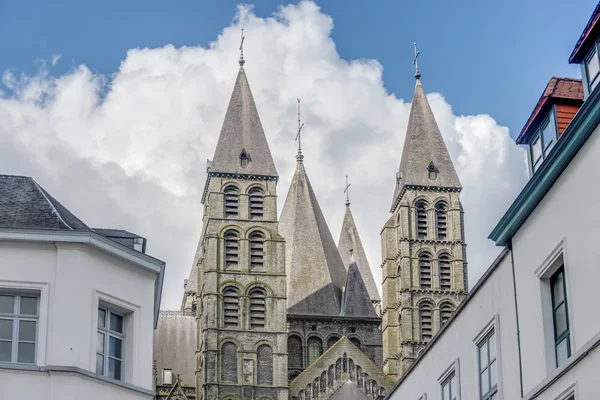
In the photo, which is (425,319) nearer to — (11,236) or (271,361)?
(271,361)

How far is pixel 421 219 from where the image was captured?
79.7 m

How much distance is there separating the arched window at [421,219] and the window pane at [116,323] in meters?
56.6

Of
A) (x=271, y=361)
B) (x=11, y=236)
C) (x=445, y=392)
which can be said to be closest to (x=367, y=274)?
(x=271, y=361)

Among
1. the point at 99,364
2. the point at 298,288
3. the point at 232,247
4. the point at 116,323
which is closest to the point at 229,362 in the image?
the point at 232,247

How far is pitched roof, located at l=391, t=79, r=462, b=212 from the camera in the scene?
262 ft

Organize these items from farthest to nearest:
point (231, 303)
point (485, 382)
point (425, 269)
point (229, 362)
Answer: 1. point (425, 269)
2. point (231, 303)
3. point (229, 362)
4. point (485, 382)

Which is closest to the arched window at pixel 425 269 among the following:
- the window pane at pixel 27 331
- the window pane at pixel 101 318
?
the window pane at pixel 101 318

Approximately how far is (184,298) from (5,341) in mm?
78315

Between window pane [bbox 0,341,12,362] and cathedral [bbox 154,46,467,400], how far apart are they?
1974 inches

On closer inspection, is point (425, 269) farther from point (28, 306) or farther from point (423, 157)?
point (28, 306)

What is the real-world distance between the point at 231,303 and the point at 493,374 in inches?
1993

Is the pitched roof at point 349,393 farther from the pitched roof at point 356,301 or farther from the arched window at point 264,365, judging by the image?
the pitched roof at point 356,301

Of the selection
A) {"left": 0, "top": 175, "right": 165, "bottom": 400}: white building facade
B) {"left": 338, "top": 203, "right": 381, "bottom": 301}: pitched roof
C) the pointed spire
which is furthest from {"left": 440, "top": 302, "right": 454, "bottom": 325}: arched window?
{"left": 0, "top": 175, "right": 165, "bottom": 400}: white building facade

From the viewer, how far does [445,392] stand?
27953mm
